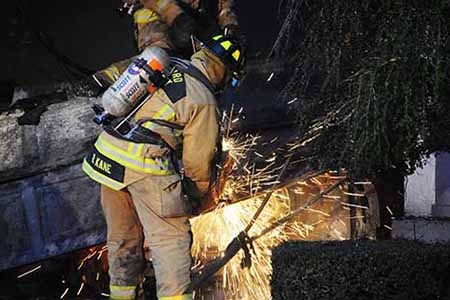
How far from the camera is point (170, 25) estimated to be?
17.7ft

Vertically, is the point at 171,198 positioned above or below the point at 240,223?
above

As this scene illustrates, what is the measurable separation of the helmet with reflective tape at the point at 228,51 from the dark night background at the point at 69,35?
8.18 ft

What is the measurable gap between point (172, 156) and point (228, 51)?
0.73m

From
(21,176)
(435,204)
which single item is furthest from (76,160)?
(435,204)

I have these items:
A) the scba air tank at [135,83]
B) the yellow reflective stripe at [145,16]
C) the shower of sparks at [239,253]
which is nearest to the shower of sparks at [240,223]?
the shower of sparks at [239,253]

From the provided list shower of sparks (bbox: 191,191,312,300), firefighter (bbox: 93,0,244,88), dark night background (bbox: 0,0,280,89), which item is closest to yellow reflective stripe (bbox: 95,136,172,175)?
firefighter (bbox: 93,0,244,88)

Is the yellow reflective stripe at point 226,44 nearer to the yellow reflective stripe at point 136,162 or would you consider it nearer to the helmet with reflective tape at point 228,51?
the helmet with reflective tape at point 228,51

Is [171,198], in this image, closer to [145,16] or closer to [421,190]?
[145,16]

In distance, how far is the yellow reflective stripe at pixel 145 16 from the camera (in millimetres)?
5254

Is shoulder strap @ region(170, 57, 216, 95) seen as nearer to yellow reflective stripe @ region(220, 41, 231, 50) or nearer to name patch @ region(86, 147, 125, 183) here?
yellow reflective stripe @ region(220, 41, 231, 50)

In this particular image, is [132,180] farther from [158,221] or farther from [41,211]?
[41,211]

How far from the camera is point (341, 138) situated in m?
5.41

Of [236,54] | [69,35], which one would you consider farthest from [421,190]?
[69,35]

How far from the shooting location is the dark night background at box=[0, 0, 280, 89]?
7449 millimetres
